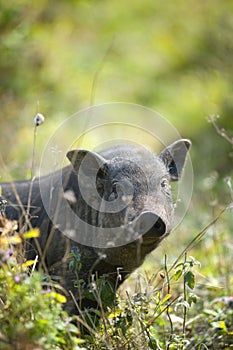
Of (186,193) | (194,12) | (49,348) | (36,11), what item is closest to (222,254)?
(186,193)

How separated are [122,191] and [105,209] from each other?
0.20m

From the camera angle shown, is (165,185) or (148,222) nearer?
(148,222)

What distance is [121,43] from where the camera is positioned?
1931 centimetres

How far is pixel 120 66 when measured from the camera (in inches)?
734

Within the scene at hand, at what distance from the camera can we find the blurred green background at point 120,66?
10320 millimetres

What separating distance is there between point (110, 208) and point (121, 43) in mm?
14920

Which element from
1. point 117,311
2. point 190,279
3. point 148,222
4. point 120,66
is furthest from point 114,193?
point 120,66

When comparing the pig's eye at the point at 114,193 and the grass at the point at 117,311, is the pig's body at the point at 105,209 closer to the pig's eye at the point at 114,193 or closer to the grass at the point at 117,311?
the pig's eye at the point at 114,193

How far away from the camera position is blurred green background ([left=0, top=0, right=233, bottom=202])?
10.3 metres

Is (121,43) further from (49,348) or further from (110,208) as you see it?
(49,348)

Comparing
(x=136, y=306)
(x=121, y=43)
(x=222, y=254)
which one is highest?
(x=136, y=306)

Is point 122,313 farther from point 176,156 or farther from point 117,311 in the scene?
point 176,156

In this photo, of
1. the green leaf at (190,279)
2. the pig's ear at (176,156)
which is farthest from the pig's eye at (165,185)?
the green leaf at (190,279)

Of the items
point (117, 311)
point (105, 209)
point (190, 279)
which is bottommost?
point (117, 311)
